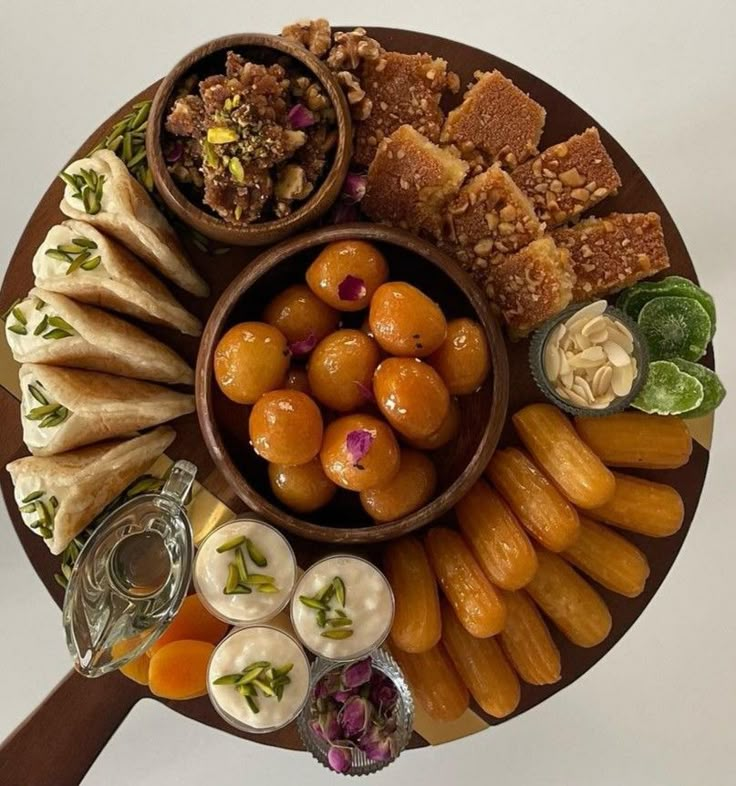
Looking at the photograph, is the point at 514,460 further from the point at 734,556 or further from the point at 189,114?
the point at 734,556

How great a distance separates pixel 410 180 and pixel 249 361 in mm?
413

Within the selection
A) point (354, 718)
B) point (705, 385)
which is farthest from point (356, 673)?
point (705, 385)

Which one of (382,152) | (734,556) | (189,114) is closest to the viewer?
(189,114)

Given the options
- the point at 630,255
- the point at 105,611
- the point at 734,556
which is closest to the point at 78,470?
the point at 105,611

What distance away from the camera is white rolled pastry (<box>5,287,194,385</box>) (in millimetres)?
1296

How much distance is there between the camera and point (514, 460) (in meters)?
1.39

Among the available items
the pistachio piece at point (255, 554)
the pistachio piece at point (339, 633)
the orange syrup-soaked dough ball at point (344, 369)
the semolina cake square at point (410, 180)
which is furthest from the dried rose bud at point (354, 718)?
the semolina cake square at point (410, 180)

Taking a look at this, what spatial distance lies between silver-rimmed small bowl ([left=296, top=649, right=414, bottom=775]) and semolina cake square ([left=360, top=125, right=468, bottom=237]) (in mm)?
744

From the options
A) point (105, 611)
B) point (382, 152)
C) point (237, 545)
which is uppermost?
point (382, 152)

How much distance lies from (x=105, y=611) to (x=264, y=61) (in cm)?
94

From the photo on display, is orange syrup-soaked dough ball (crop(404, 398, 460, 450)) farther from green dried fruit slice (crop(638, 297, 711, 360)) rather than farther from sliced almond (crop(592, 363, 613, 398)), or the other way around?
green dried fruit slice (crop(638, 297, 711, 360))

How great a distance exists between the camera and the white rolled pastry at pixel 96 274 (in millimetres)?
1296

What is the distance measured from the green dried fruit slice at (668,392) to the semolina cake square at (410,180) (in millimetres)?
457

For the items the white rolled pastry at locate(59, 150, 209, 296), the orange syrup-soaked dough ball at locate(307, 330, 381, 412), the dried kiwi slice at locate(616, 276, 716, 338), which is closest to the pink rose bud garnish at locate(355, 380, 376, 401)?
the orange syrup-soaked dough ball at locate(307, 330, 381, 412)
